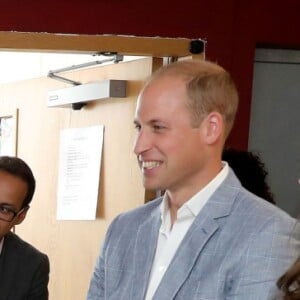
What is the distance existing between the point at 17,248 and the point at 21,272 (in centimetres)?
9

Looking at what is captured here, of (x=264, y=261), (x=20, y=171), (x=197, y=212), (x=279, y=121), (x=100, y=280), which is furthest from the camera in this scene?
(x=279, y=121)

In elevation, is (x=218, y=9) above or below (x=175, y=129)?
above

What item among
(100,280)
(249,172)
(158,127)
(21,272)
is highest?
(158,127)

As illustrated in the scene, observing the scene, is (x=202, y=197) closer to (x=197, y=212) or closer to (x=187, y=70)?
(x=197, y=212)

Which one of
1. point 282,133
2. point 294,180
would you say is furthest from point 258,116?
point 294,180

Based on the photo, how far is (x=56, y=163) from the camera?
3045mm

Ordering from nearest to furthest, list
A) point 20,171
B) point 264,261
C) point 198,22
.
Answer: point 264,261
point 20,171
point 198,22

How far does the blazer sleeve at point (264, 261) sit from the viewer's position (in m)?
1.37

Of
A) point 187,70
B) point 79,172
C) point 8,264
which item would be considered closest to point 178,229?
point 187,70

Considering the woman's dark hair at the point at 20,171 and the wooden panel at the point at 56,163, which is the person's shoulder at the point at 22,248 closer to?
the woman's dark hair at the point at 20,171

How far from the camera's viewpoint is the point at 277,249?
4.58ft

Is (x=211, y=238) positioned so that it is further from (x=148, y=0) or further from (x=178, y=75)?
(x=148, y=0)

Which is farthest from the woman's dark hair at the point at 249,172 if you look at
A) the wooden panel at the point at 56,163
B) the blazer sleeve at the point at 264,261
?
the blazer sleeve at the point at 264,261

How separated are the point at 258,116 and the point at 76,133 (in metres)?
0.76
